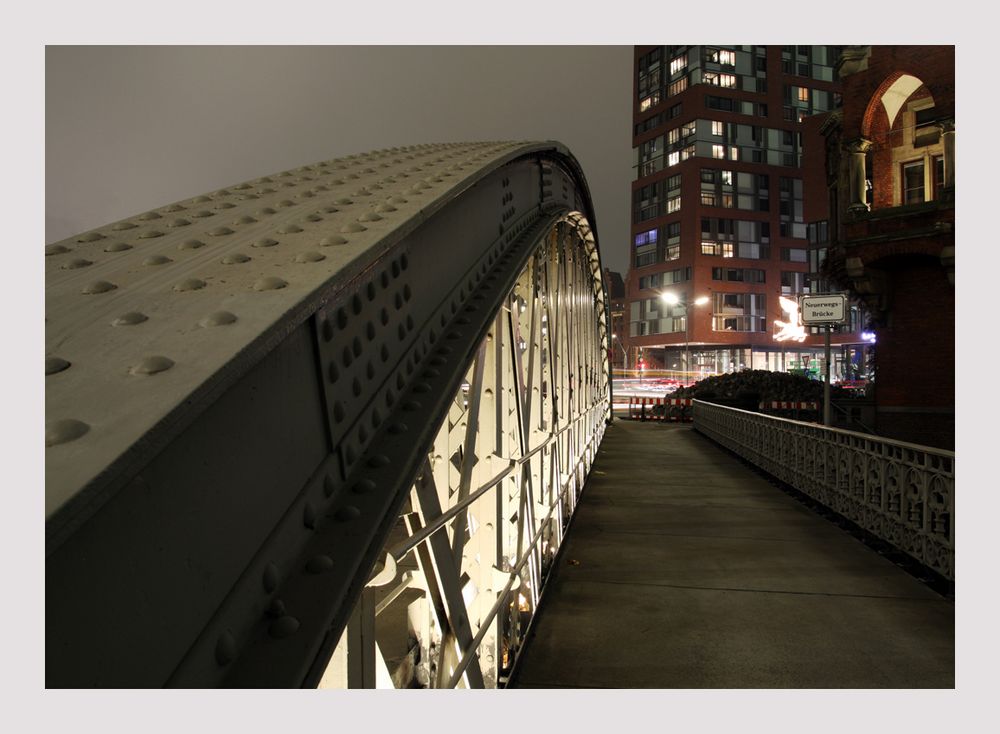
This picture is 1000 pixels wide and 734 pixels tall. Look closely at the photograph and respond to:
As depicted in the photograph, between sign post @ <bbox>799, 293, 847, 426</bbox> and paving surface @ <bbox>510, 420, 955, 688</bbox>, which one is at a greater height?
sign post @ <bbox>799, 293, 847, 426</bbox>

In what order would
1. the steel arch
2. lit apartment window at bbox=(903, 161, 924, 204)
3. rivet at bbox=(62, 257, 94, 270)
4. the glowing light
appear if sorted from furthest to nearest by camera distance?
1. the glowing light
2. lit apartment window at bbox=(903, 161, 924, 204)
3. rivet at bbox=(62, 257, 94, 270)
4. the steel arch

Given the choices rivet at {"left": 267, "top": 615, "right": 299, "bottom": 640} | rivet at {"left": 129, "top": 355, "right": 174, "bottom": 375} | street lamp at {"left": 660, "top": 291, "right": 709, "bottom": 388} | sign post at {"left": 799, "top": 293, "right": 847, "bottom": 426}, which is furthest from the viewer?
street lamp at {"left": 660, "top": 291, "right": 709, "bottom": 388}

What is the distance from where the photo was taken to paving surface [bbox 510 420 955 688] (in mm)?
3734

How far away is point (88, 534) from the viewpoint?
0.87m

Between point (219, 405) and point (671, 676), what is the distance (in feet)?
11.4

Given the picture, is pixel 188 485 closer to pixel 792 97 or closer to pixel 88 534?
pixel 88 534

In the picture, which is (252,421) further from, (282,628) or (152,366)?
(282,628)

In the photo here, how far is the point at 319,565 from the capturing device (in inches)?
53.7

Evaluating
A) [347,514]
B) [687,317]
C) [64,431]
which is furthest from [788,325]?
[64,431]

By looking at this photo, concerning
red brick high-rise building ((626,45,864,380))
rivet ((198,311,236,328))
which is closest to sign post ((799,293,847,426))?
rivet ((198,311,236,328))

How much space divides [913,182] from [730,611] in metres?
17.1

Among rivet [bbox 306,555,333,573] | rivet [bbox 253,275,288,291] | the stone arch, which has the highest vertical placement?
the stone arch

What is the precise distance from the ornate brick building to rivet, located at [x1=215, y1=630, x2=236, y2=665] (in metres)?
18.5

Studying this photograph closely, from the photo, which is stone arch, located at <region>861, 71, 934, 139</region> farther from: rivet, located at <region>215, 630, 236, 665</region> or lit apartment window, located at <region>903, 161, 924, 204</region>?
rivet, located at <region>215, 630, 236, 665</region>
